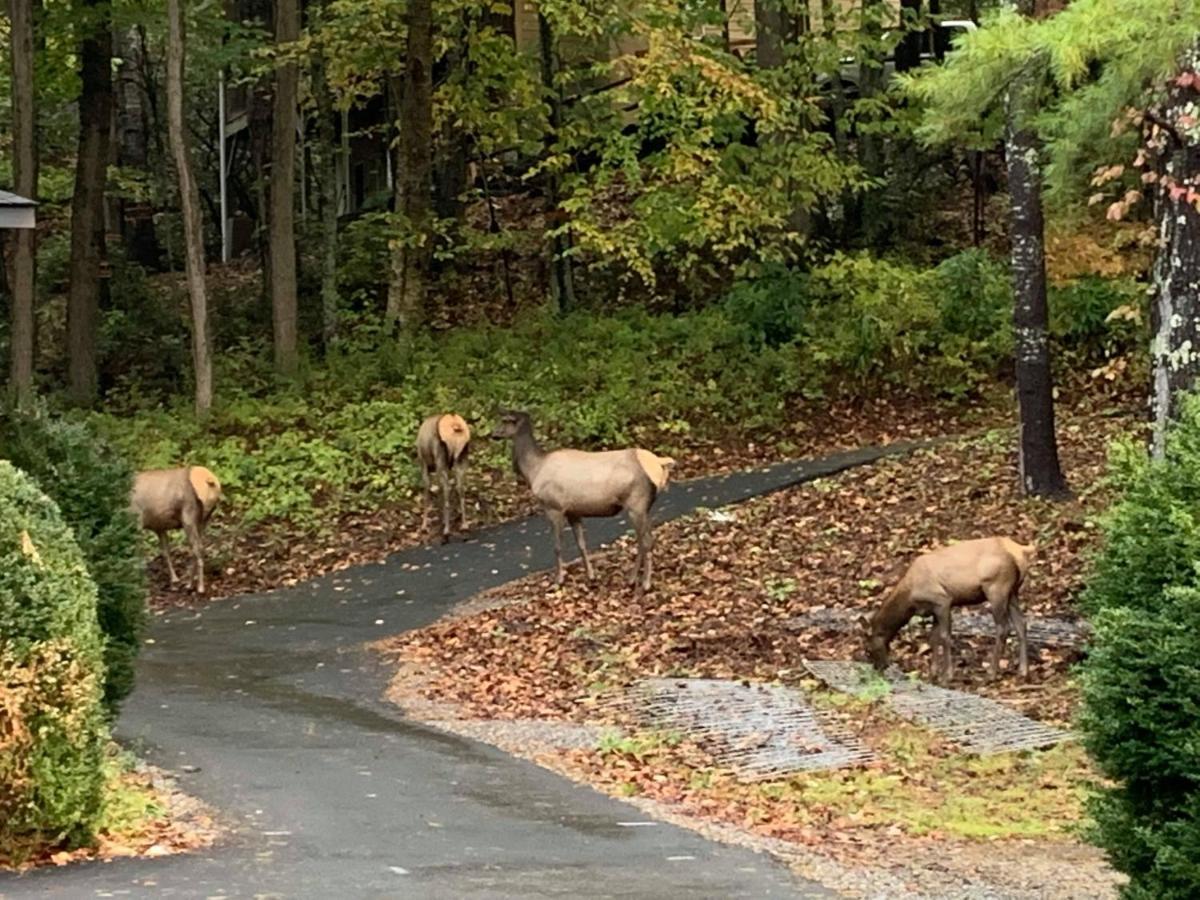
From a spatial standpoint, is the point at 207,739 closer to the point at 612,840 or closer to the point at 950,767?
the point at 612,840

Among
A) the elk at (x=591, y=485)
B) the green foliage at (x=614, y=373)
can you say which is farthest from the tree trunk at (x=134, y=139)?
the elk at (x=591, y=485)

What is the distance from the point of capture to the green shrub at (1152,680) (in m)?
5.55

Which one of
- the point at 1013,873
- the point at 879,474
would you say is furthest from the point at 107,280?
the point at 1013,873

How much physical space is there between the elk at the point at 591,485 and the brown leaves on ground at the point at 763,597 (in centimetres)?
44

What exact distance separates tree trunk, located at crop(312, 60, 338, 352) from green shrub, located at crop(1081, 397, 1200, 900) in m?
23.2

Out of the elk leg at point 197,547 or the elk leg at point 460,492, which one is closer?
the elk leg at point 197,547

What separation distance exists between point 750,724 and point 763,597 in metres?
4.29

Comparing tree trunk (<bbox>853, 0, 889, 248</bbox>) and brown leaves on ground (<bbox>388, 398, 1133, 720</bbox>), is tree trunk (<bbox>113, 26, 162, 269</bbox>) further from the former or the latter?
brown leaves on ground (<bbox>388, 398, 1133, 720</bbox>)

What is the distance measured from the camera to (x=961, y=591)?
12734mm

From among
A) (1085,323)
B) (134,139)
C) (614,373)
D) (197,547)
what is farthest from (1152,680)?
(134,139)

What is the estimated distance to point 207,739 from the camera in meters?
11.5

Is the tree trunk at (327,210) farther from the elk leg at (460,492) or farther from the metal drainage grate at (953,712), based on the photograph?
the metal drainage grate at (953,712)

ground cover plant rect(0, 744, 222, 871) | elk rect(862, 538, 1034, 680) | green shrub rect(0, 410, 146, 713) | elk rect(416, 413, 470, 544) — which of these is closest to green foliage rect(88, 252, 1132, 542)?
elk rect(416, 413, 470, 544)

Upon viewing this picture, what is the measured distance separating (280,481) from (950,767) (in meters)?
14.0
